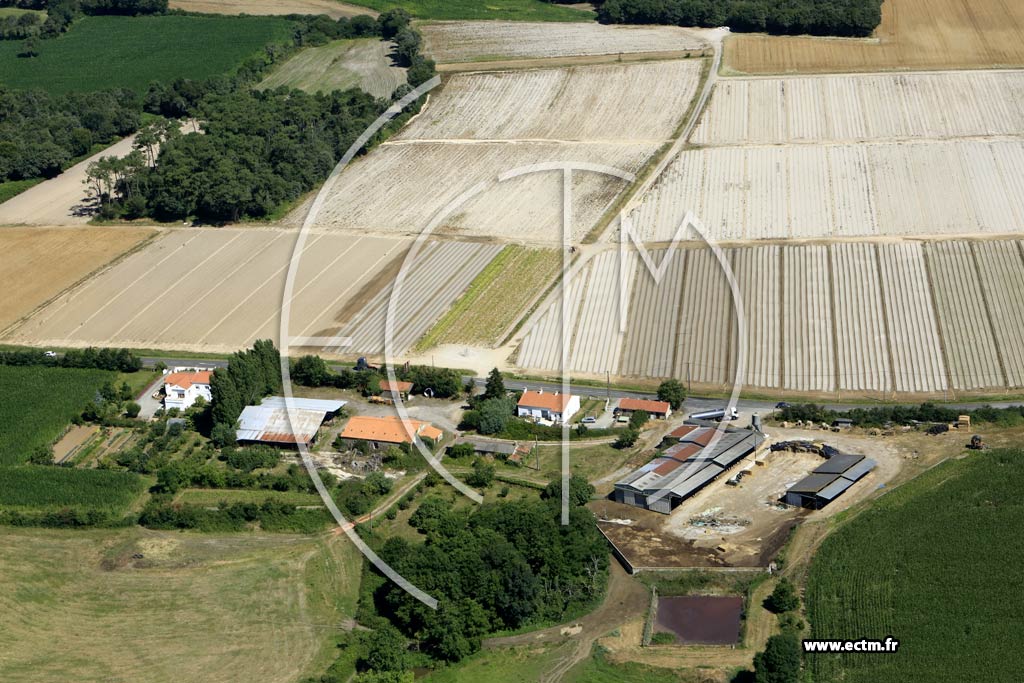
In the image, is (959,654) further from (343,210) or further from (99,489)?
(343,210)

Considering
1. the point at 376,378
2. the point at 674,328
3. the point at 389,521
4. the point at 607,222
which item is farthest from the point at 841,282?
the point at 389,521

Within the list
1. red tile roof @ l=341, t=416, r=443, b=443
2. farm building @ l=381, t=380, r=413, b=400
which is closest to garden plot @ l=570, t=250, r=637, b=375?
farm building @ l=381, t=380, r=413, b=400

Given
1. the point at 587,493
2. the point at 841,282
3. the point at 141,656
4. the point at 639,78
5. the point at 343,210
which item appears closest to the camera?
the point at 141,656

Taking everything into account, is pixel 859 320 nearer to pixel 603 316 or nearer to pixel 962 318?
pixel 962 318

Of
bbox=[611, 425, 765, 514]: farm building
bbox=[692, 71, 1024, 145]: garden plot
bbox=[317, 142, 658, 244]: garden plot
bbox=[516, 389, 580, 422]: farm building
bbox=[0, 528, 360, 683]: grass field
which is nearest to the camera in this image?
bbox=[0, 528, 360, 683]: grass field

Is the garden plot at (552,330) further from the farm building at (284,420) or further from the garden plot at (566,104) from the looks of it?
the garden plot at (566,104)

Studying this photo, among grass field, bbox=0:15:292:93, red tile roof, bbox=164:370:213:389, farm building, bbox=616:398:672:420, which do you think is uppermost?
grass field, bbox=0:15:292:93

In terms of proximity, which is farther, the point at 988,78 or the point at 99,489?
the point at 988,78

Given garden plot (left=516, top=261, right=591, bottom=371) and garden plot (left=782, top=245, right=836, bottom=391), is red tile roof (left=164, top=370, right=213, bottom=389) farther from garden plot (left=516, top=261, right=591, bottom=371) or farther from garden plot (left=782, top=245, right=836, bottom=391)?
garden plot (left=782, top=245, right=836, bottom=391)
